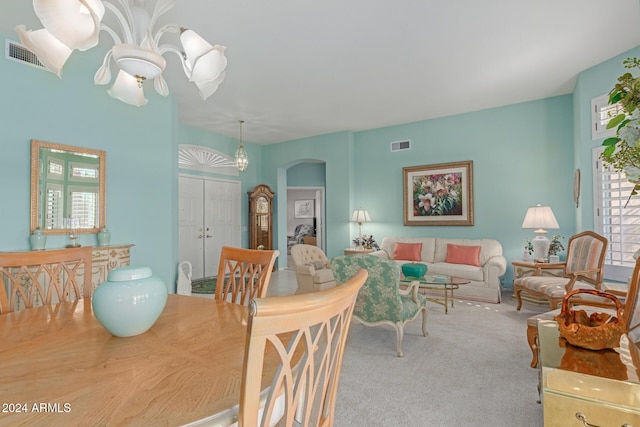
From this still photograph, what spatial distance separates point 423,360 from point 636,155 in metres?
2.20

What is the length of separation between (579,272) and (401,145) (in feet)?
12.0

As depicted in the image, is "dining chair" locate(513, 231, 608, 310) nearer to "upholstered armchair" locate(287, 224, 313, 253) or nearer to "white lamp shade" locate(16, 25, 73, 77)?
"white lamp shade" locate(16, 25, 73, 77)

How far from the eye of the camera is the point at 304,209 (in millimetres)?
10641

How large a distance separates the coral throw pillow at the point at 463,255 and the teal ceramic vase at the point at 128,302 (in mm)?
4779

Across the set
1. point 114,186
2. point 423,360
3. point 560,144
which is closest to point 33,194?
point 114,186

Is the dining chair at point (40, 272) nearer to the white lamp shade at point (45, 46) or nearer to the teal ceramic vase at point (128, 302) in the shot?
the teal ceramic vase at point (128, 302)

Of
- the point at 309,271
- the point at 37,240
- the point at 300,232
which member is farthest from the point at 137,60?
the point at 300,232

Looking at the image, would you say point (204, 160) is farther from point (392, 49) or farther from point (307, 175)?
point (392, 49)

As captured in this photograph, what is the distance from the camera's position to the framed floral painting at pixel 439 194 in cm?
557

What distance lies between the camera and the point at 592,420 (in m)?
1.25

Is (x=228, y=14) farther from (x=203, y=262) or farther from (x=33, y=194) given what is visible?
(x=203, y=262)

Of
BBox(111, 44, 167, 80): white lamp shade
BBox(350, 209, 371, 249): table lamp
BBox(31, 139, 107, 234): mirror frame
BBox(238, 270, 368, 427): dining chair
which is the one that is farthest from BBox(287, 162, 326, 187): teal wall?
BBox(238, 270, 368, 427): dining chair

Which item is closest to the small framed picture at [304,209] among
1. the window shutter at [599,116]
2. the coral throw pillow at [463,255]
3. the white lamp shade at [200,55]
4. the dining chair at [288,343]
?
the coral throw pillow at [463,255]

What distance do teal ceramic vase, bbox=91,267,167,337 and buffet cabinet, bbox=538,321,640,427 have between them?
1.63 metres
